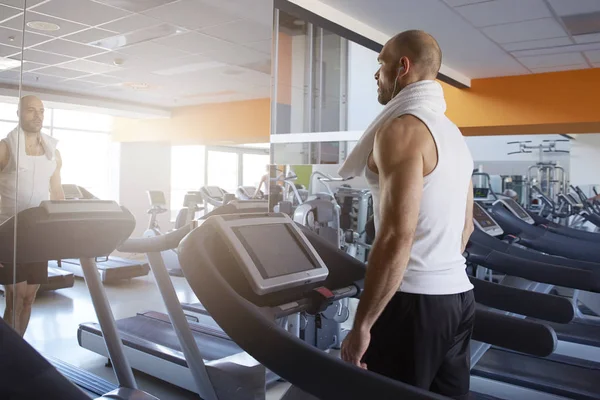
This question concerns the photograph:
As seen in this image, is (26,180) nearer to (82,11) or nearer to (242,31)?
(82,11)

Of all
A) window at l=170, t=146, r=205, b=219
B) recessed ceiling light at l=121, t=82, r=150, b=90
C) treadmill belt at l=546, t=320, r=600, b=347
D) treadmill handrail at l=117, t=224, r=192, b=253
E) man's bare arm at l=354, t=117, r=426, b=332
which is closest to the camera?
man's bare arm at l=354, t=117, r=426, b=332

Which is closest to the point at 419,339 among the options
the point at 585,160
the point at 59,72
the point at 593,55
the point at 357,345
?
the point at 357,345

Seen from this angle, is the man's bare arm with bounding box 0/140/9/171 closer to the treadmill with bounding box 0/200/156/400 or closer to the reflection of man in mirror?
the reflection of man in mirror

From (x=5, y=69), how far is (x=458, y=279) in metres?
2.00

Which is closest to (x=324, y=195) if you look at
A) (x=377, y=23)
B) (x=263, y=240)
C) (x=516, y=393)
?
(x=377, y=23)

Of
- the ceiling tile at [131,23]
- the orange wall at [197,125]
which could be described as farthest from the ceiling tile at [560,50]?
the ceiling tile at [131,23]

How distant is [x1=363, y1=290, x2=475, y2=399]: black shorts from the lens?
57.8 inches

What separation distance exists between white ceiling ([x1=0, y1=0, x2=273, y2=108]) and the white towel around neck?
1.56 meters

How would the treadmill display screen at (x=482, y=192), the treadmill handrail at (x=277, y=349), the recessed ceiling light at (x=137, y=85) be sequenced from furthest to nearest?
the treadmill display screen at (x=482, y=192)
the recessed ceiling light at (x=137, y=85)
the treadmill handrail at (x=277, y=349)

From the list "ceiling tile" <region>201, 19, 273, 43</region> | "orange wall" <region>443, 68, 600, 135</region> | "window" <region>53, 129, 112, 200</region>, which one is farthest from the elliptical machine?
"orange wall" <region>443, 68, 600, 135</region>

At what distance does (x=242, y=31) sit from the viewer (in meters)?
4.50

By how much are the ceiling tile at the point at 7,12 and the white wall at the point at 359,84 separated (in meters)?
3.65

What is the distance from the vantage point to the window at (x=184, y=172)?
321cm

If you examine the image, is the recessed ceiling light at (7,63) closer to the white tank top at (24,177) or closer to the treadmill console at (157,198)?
the white tank top at (24,177)
